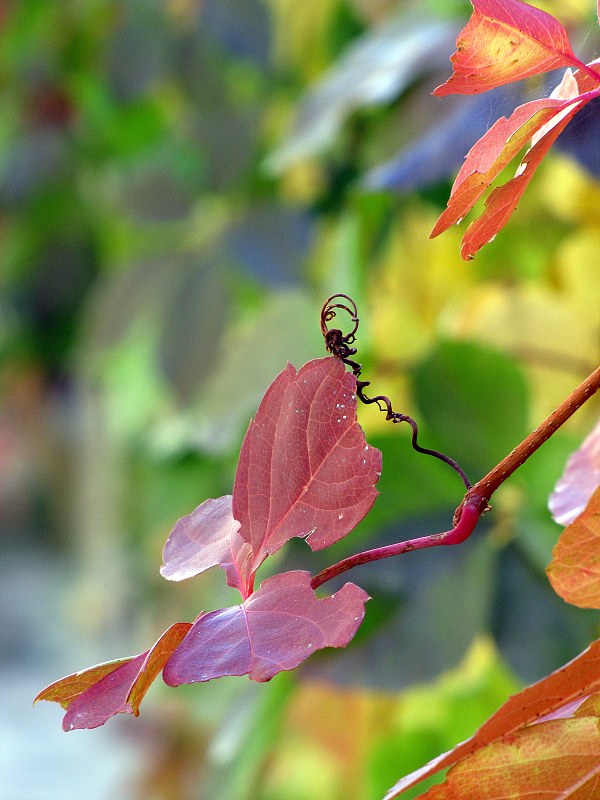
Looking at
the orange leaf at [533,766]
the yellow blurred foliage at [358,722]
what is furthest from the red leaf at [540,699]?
the yellow blurred foliage at [358,722]

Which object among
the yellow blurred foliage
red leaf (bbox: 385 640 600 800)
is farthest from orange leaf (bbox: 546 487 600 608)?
the yellow blurred foliage

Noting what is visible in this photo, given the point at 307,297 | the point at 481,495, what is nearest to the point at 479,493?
the point at 481,495

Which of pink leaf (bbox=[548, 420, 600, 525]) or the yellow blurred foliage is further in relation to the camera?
the yellow blurred foliage

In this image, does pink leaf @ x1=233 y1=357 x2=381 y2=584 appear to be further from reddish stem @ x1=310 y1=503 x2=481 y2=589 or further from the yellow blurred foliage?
the yellow blurred foliage

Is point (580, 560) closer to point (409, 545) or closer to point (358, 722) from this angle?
point (409, 545)

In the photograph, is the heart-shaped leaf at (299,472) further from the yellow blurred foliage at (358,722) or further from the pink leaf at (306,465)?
the yellow blurred foliage at (358,722)
